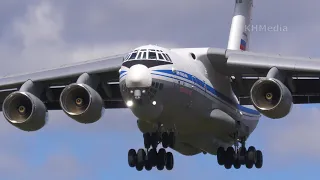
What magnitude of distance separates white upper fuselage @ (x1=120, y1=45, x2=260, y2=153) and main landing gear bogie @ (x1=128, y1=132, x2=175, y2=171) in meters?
0.65

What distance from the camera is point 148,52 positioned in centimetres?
2359

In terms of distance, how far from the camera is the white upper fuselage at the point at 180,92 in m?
23.0

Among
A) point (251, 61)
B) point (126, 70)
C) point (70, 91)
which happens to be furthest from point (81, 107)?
point (251, 61)

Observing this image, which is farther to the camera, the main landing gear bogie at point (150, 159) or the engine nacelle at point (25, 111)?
the main landing gear bogie at point (150, 159)

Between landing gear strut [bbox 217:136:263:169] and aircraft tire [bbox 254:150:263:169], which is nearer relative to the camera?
landing gear strut [bbox 217:136:263:169]

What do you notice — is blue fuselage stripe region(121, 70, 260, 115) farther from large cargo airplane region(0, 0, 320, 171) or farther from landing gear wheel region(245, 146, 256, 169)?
landing gear wheel region(245, 146, 256, 169)

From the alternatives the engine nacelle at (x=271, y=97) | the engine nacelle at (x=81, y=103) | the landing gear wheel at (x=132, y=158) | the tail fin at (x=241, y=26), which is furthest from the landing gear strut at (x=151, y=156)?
the tail fin at (x=241, y=26)

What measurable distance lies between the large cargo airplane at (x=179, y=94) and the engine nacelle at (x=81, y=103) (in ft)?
0.07

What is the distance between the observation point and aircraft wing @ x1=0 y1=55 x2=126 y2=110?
2559 cm

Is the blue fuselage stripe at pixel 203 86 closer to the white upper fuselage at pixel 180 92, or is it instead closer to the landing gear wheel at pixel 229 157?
the white upper fuselage at pixel 180 92

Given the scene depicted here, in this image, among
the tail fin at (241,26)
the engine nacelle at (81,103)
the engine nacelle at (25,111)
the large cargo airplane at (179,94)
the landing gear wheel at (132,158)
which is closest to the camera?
the large cargo airplane at (179,94)

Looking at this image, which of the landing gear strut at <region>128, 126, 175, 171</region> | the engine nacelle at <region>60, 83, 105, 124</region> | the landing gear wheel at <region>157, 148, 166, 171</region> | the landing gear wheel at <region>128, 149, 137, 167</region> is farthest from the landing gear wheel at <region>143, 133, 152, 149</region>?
the engine nacelle at <region>60, 83, 105, 124</region>

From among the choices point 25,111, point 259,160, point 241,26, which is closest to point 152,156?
point 25,111

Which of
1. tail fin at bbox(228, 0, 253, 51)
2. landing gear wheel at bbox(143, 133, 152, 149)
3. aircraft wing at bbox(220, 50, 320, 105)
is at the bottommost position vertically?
landing gear wheel at bbox(143, 133, 152, 149)
